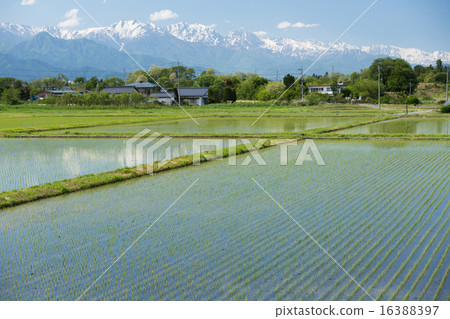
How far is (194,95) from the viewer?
156 ft

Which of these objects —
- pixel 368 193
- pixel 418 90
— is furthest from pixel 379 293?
pixel 418 90

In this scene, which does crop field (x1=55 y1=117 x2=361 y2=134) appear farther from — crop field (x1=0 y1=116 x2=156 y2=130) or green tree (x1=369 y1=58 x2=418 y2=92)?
green tree (x1=369 y1=58 x2=418 y2=92)

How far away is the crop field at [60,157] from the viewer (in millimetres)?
9430

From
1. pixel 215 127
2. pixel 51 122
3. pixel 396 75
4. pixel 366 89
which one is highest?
pixel 396 75

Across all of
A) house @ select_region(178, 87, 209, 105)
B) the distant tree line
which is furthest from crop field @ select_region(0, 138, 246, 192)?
house @ select_region(178, 87, 209, 105)

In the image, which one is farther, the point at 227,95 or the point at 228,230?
the point at 227,95

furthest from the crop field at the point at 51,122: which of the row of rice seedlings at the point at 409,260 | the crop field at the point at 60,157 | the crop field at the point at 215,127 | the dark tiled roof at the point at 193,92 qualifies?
the dark tiled roof at the point at 193,92

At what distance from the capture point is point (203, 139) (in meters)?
16.1

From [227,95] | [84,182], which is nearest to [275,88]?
[227,95]

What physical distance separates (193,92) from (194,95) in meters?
0.90

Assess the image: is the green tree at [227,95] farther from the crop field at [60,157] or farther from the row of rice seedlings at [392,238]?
the row of rice seedlings at [392,238]

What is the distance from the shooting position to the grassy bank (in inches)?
295

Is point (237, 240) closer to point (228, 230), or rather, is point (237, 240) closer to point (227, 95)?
point (228, 230)

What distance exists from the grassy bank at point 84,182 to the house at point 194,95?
36.1 metres
